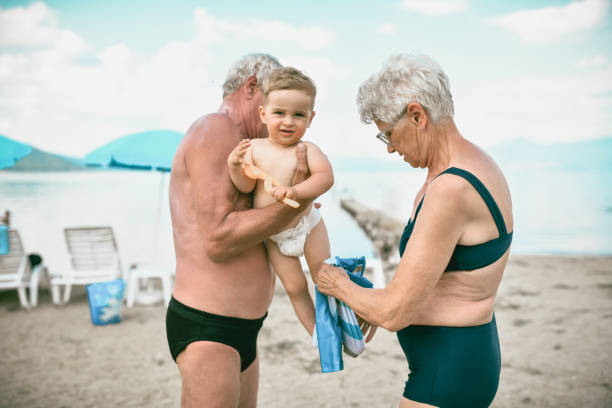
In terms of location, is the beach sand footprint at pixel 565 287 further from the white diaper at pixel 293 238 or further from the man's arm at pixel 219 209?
the man's arm at pixel 219 209

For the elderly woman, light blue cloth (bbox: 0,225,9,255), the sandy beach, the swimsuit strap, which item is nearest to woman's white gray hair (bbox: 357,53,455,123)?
the elderly woman

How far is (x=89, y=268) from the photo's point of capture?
7.21 m

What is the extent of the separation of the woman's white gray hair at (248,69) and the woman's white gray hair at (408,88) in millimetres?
574

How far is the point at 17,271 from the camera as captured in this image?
23.0 ft

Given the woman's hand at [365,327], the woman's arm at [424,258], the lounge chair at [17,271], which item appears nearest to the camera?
the woman's arm at [424,258]

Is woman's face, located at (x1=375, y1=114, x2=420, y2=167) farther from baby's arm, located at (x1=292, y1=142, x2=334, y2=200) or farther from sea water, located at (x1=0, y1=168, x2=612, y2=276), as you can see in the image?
sea water, located at (x1=0, y1=168, x2=612, y2=276)

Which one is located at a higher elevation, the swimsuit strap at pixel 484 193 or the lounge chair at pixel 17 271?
the swimsuit strap at pixel 484 193

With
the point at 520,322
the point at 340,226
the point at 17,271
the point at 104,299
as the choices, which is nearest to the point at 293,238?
the point at 104,299

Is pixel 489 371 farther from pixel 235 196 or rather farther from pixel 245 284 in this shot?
pixel 235 196

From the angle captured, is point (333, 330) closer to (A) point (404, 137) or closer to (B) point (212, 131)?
(A) point (404, 137)

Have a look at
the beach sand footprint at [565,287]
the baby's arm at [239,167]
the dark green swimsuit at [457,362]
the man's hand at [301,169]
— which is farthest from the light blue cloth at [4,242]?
the beach sand footprint at [565,287]

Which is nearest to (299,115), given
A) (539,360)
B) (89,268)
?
(539,360)

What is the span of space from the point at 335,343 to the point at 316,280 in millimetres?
278

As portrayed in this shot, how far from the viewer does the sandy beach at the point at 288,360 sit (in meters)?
4.32
